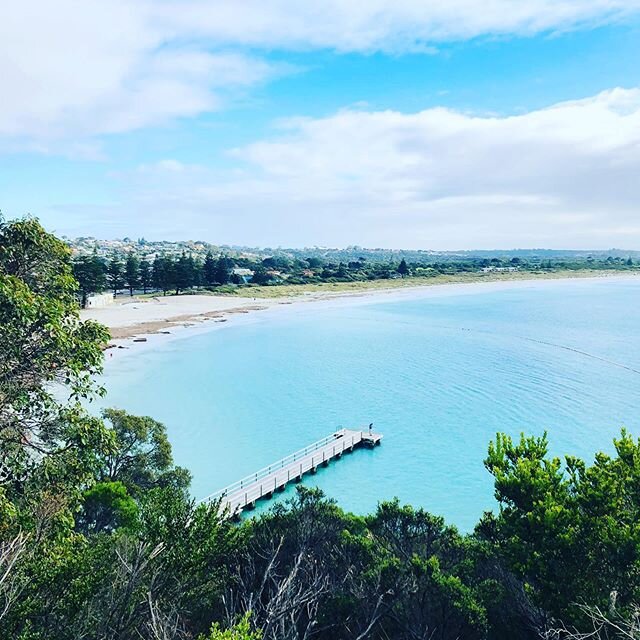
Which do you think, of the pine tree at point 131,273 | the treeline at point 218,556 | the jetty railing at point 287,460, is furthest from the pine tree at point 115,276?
the treeline at point 218,556

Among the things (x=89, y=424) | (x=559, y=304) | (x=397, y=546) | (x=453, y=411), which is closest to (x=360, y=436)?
(x=453, y=411)

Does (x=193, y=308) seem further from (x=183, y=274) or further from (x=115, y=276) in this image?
(x=115, y=276)

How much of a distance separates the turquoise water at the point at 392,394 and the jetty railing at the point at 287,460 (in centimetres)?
72

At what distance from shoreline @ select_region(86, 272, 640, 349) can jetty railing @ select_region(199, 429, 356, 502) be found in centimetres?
1362

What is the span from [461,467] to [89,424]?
2146cm

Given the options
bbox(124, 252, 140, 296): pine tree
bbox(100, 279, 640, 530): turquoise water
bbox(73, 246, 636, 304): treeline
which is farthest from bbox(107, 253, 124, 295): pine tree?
bbox(100, 279, 640, 530): turquoise water

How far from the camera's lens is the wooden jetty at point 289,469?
2203 cm

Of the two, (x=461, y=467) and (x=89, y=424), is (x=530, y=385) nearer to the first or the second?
(x=461, y=467)

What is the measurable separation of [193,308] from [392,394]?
44588mm

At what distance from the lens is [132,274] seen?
3319 inches

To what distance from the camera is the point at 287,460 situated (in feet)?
86.6

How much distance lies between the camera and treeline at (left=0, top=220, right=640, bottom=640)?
8.29m

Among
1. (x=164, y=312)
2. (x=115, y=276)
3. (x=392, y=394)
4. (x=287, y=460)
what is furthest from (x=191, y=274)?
(x=287, y=460)

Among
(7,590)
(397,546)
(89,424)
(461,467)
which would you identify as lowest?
(461,467)
